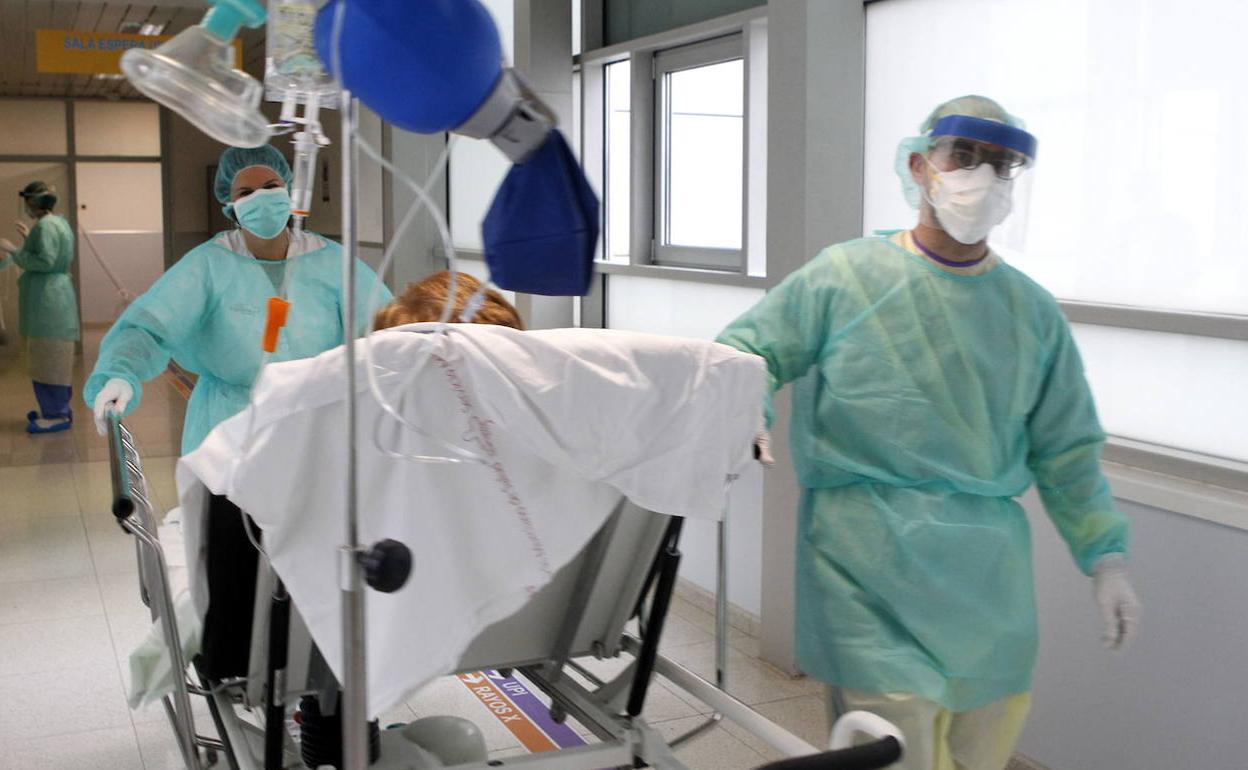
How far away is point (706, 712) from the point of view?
11.0ft

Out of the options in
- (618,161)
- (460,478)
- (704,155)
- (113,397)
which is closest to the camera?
(460,478)

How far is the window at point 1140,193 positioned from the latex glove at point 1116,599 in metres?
0.65

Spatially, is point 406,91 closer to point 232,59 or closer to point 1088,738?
point 232,59

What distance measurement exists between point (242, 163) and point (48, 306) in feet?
17.6

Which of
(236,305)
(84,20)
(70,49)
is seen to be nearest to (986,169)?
(236,305)

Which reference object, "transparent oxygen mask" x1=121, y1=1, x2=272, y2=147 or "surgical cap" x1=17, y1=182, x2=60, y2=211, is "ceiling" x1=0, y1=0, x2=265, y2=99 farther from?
"transparent oxygen mask" x1=121, y1=1, x2=272, y2=147

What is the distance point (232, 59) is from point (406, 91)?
153 mm

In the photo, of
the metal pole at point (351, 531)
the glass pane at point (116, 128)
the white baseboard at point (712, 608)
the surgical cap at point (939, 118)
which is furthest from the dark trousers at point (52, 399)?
the metal pole at point (351, 531)

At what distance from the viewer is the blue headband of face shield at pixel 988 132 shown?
2.01m

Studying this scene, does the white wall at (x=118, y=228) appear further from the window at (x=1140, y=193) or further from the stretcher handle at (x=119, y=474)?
the window at (x=1140, y=193)

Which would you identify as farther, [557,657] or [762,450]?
[557,657]

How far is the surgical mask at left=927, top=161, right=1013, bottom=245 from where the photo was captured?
202 cm

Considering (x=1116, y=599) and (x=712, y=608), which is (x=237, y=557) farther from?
(x=712, y=608)

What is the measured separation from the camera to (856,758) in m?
1.26
